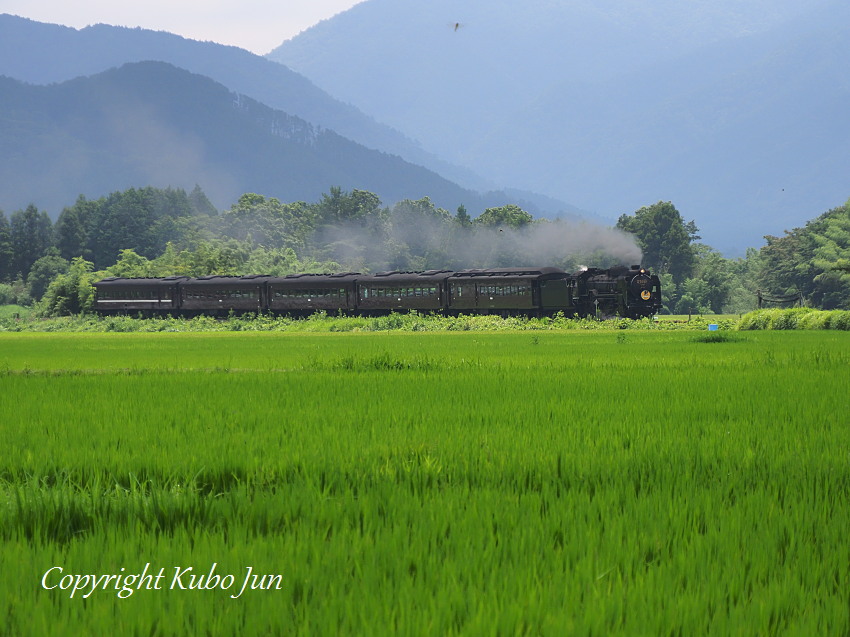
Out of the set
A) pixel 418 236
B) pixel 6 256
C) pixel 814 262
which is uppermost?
pixel 418 236

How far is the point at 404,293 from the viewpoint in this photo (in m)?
55.3

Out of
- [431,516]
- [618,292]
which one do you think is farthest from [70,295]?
[431,516]

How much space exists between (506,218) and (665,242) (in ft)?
119

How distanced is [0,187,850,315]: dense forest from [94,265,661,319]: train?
781 cm

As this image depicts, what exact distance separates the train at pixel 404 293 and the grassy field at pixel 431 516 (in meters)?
40.7

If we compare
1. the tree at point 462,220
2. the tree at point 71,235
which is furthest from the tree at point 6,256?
the tree at point 462,220

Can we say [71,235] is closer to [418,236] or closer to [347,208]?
[347,208]

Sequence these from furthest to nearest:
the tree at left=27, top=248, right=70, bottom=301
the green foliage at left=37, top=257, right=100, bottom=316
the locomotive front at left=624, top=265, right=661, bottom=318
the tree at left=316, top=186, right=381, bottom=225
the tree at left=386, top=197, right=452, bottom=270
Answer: the tree at left=316, top=186, right=381, bottom=225
the tree at left=386, top=197, right=452, bottom=270
the tree at left=27, top=248, right=70, bottom=301
the green foliage at left=37, top=257, right=100, bottom=316
the locomotive front at left=624, top=265, right=661, bottom=318

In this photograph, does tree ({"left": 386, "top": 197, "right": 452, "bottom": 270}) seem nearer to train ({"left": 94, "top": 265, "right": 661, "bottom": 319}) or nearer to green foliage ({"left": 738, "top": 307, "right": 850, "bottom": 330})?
train ({"left": 94, "top": 265, "right": 661, "bottom": 319})

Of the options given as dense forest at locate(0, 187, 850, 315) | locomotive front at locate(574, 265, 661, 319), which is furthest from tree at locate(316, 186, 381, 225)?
locomotive front at locate(574, 265, 661, 319)

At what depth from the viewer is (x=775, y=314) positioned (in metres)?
39.2

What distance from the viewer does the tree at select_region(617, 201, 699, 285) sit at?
4166 inches

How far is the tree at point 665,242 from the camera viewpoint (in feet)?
347

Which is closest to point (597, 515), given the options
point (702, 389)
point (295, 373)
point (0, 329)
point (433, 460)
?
point (433, 460)
